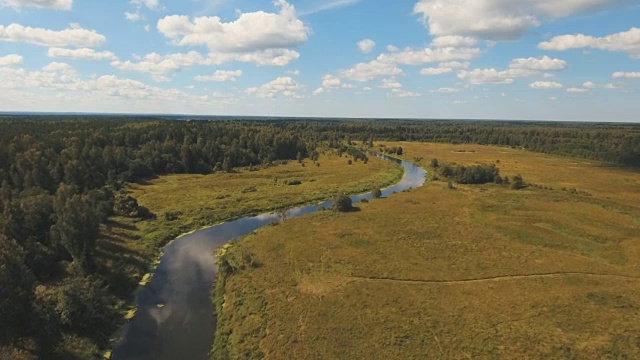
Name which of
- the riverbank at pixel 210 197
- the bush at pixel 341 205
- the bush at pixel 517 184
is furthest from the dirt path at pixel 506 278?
the bush at pixel 517 184

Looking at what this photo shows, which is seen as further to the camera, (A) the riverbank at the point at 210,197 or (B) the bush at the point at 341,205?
(B) the bush at the point at 341,205

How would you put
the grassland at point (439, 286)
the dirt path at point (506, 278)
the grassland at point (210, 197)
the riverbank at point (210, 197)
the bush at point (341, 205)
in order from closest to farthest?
the grassland at point (439, 286), the dirt path at point (506, 278), the riverbank at point (210, 197), the grassland at point (210, 197), the bush at point (341, 205)

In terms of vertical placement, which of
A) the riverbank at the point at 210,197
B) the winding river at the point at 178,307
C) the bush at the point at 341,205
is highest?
the bush at the point at 341,205

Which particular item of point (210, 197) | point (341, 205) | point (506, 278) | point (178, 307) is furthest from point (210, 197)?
point (506, 278)

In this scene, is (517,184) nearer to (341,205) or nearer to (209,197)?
(341,205)

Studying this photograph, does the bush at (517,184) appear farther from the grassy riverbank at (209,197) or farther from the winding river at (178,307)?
the winding river at (178,307)

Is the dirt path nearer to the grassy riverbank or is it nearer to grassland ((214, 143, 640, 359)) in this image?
grassland ((214, 143, 640, 359))

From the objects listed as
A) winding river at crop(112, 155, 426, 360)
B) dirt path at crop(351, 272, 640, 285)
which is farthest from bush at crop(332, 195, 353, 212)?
dirt path at crop(351, 272, 640, 285)

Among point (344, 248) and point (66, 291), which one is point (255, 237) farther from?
point (66, 291)

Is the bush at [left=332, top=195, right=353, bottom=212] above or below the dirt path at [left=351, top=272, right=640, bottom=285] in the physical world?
above
